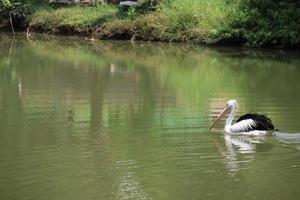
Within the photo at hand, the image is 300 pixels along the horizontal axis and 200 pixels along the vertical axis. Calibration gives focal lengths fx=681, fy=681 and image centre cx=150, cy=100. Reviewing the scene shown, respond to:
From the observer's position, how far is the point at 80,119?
12.0 m

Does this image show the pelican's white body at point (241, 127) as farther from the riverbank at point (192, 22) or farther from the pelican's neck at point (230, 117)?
the riverbank at point (192, 22)

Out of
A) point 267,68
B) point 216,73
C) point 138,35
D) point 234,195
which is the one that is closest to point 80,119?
point 234,195

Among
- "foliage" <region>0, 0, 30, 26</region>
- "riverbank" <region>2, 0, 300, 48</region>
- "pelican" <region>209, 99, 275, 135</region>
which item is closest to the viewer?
"pelican" <region>209, 99, 275, 135</region>

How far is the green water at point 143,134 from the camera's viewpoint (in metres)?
7.90

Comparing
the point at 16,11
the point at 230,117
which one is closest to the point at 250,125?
the point at 230,117

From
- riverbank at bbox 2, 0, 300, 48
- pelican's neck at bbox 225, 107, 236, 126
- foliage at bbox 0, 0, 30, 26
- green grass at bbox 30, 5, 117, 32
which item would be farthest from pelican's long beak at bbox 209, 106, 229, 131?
foliage at bbox 0, 0, 30, 26

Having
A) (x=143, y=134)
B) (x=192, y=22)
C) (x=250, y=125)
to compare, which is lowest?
(x=143, y=134)

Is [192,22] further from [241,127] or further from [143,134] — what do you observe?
[143,134]

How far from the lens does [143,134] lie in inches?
420

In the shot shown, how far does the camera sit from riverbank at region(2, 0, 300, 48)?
27.6 meters

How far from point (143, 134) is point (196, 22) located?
20330mm

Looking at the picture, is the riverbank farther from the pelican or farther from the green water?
the pelican

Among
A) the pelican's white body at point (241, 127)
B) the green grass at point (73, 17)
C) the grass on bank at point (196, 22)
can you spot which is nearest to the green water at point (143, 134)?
the pelican's white body at point (241, 127)

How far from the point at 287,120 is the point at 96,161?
4.40 m
